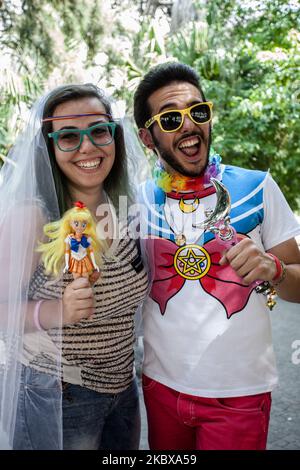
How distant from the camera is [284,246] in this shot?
2.09 m

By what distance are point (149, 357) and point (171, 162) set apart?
91 cm

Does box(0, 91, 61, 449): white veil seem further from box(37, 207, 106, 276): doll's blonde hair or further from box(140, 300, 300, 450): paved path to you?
box(140, 300, 300, 450): paved path

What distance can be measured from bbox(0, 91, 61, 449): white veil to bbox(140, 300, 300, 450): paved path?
235 cm

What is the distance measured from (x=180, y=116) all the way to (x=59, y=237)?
0.82 m

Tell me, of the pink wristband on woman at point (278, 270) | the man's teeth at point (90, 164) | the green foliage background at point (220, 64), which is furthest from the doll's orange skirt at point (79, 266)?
the green foliage background at point (220, 64)

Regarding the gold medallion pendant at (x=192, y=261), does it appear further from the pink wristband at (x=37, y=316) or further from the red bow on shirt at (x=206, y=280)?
the pink wristband at (x=37, y=316)

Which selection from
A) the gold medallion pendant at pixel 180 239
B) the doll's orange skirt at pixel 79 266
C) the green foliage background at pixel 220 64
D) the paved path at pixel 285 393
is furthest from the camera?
the green foliage background at pixel 220 64

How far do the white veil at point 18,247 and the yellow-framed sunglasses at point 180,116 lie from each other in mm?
587

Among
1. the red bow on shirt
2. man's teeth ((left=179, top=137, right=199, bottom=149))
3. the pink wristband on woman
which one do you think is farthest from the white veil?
the pink wristband on woman

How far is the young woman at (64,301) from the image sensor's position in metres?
1.77

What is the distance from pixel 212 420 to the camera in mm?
2033

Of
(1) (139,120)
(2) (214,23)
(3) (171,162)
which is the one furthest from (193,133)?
(2) (214,23)

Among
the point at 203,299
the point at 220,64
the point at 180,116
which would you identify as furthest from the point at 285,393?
the point at 220,64

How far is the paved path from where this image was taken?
3.92 m
